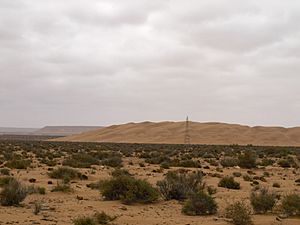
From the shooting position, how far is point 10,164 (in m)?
30.5

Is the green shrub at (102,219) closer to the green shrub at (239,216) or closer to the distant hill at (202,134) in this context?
the green shrub at (239,216)

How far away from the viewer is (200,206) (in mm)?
14633

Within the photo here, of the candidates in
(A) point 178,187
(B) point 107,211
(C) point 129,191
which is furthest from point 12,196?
(A) point 178,187

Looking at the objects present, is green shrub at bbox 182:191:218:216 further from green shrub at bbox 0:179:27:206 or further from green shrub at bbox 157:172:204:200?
green shrub at bbox 0:179:27:206

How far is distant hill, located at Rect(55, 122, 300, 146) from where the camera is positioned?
12169 cm

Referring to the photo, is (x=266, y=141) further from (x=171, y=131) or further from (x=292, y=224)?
(x=292, y=224)

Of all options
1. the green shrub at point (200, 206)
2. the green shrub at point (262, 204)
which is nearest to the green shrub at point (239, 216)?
the green shrub at point (200, 206)

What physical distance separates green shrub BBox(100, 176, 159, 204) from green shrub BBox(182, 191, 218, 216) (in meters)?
2.28

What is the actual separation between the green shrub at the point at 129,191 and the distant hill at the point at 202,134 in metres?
102

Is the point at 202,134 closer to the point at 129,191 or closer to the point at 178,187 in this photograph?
the point at 178,187

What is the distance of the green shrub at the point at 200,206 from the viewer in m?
14.6

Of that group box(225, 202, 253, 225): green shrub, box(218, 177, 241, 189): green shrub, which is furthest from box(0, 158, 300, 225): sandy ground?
box(218, 177, 241, 189): green shrub

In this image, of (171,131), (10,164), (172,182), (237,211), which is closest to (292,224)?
(237,211)

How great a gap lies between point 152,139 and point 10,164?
326ft
